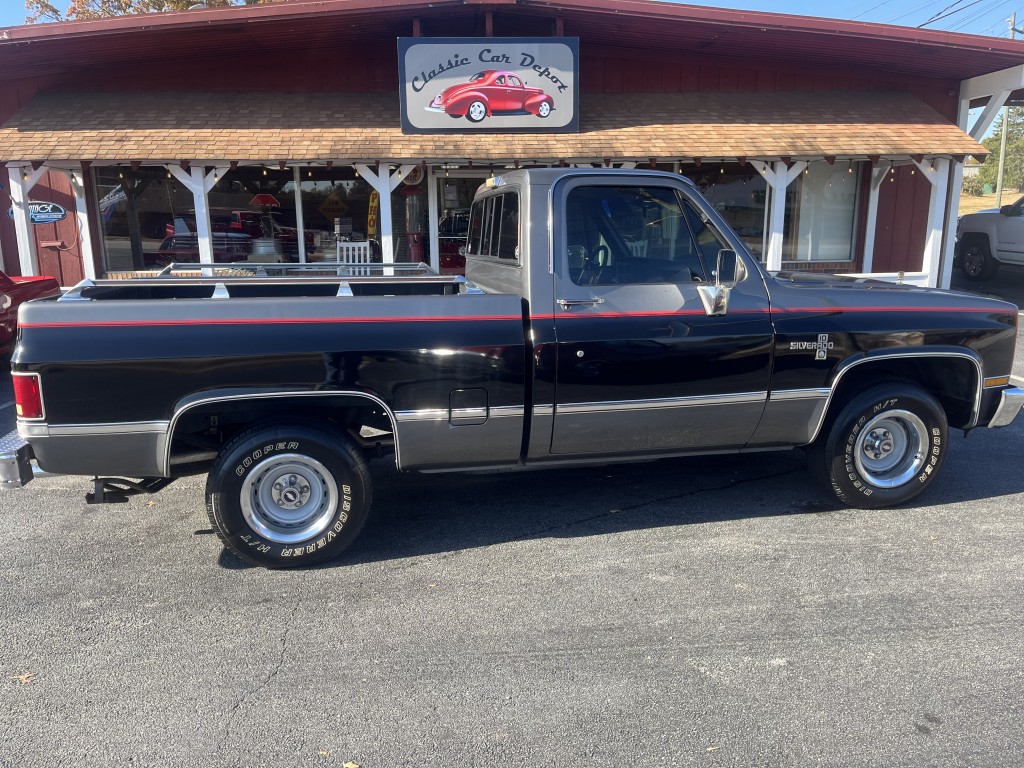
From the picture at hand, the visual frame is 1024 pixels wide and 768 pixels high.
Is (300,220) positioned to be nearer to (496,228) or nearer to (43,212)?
(43,212)

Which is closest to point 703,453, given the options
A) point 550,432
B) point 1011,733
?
point 550,432

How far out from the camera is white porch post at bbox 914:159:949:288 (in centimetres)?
1216

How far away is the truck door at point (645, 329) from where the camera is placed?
165 inches

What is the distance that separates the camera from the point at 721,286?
4285 mm

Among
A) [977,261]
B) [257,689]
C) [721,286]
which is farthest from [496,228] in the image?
[977,261]

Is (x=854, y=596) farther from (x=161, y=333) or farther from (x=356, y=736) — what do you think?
(x=161, y=333)

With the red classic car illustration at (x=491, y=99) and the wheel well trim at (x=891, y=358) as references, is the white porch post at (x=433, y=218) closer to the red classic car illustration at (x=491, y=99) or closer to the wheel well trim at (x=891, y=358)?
the red classic car illustration at (x=491, y=99)

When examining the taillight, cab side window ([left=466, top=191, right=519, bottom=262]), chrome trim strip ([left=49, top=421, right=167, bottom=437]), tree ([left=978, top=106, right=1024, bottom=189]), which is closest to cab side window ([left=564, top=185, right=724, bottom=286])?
cab side window ([left=466, top=191, right=519, bottom=262])

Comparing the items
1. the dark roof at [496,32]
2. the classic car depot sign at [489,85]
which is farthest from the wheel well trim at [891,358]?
the dark roof at [496,32]

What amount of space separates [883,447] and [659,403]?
5.37 ft

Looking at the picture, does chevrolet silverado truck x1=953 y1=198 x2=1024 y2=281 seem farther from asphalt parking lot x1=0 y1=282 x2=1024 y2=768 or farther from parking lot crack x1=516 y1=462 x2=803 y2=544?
parking lot crack x1=516 y1=462 x2=803 y2=544

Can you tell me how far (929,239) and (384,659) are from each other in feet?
41.4

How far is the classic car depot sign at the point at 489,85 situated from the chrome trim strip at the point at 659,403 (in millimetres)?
8180

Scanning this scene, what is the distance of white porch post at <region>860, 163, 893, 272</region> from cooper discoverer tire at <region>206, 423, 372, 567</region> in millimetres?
12868
